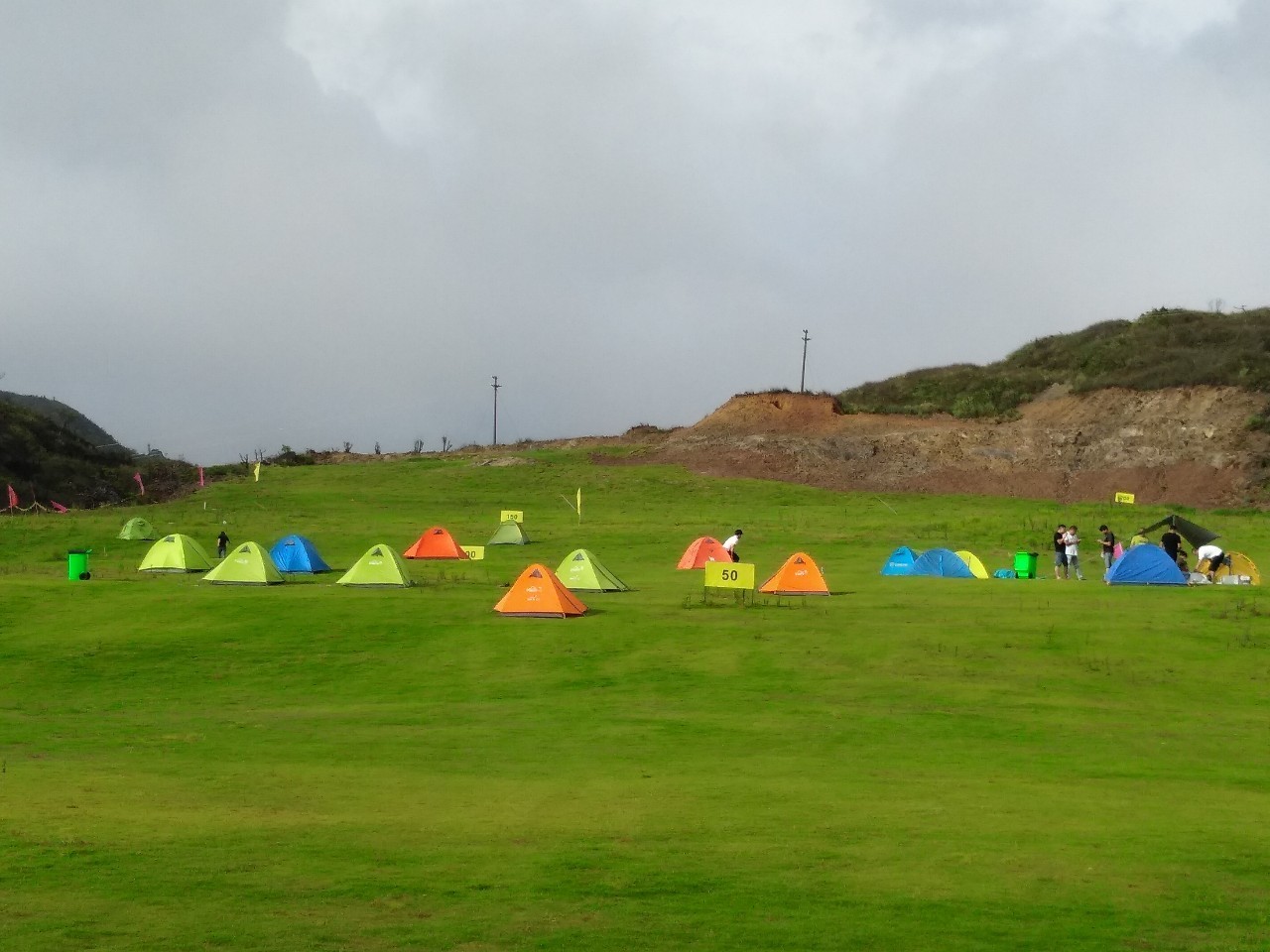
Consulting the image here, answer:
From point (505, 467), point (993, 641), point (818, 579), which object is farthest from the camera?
point (505, 467)

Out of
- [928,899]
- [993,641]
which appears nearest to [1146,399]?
[993,641]


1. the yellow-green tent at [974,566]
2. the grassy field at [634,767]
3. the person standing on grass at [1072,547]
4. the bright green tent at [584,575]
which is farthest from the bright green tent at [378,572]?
the person standing on grass at [1072,547]

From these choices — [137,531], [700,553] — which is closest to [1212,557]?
[700,553]

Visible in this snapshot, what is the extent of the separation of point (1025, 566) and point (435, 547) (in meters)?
22.8

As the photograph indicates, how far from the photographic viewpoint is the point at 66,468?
3595 inches

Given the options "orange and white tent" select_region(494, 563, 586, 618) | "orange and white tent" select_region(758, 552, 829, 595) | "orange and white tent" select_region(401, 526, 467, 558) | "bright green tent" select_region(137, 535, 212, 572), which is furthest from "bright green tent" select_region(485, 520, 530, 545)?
"orange and white tent" select_region(494, 563, 586, 618)

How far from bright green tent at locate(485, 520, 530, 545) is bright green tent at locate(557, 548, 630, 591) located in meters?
16.3

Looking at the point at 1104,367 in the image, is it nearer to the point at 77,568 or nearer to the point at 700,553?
the point at 700,553

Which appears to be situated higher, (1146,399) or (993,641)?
(1146,399)

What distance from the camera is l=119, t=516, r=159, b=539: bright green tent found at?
5738 centimetres

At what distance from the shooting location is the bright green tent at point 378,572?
39.2m

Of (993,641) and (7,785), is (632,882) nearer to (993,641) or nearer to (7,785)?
(7,785)

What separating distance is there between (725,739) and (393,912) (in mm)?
10888

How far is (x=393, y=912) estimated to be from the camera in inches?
465
